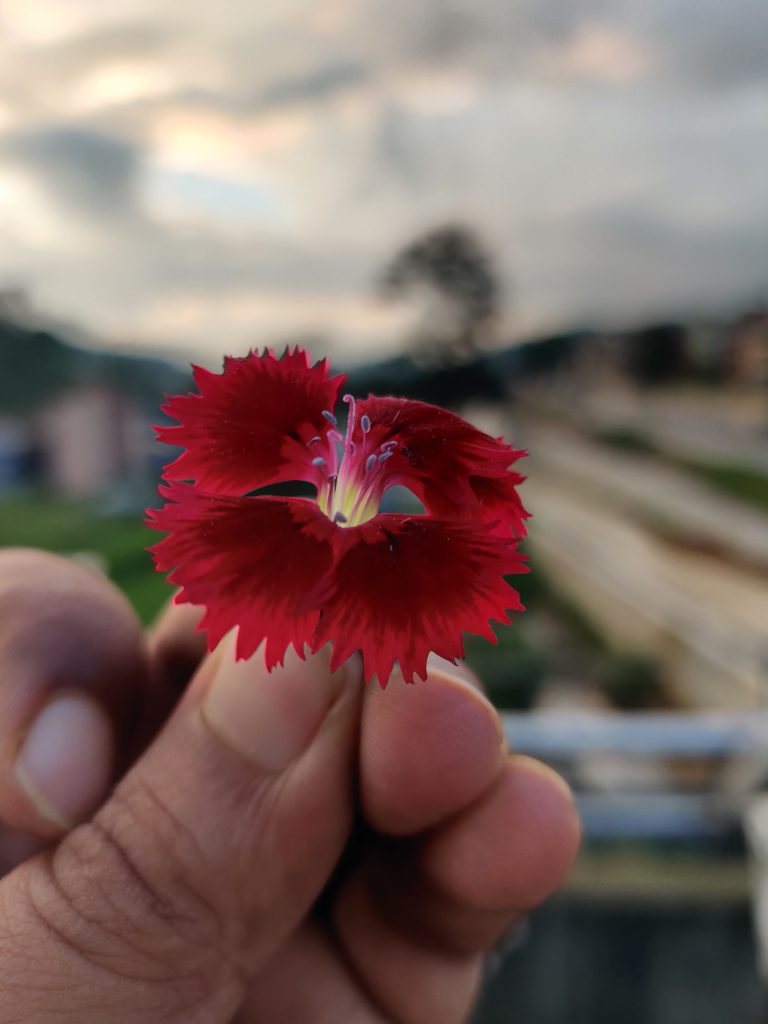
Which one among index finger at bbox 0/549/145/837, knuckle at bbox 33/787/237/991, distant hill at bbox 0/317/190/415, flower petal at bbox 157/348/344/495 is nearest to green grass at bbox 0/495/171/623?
distant hill at bbox 0/317/190/415

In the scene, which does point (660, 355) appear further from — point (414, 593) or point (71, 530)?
point (414, 593)

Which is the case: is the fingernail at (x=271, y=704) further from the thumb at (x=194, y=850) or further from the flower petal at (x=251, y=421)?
the flower petal at (x=251, y=421)

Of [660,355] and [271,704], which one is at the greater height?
[660,355]

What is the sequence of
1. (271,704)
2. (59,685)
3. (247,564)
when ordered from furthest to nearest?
(59,685), (271,704), (247,564)

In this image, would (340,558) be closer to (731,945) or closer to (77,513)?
(731,945)

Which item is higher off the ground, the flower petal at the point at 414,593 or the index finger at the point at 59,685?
the flower petal at the point at 414,593

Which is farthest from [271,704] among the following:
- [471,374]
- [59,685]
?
[471,374]

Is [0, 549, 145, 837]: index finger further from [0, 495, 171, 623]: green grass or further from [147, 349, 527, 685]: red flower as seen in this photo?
[0, 495, 171, 623]: green grass

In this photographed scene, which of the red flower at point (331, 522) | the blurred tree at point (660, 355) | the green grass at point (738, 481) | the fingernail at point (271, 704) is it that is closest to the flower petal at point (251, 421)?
the red flower at point (331, 522)
